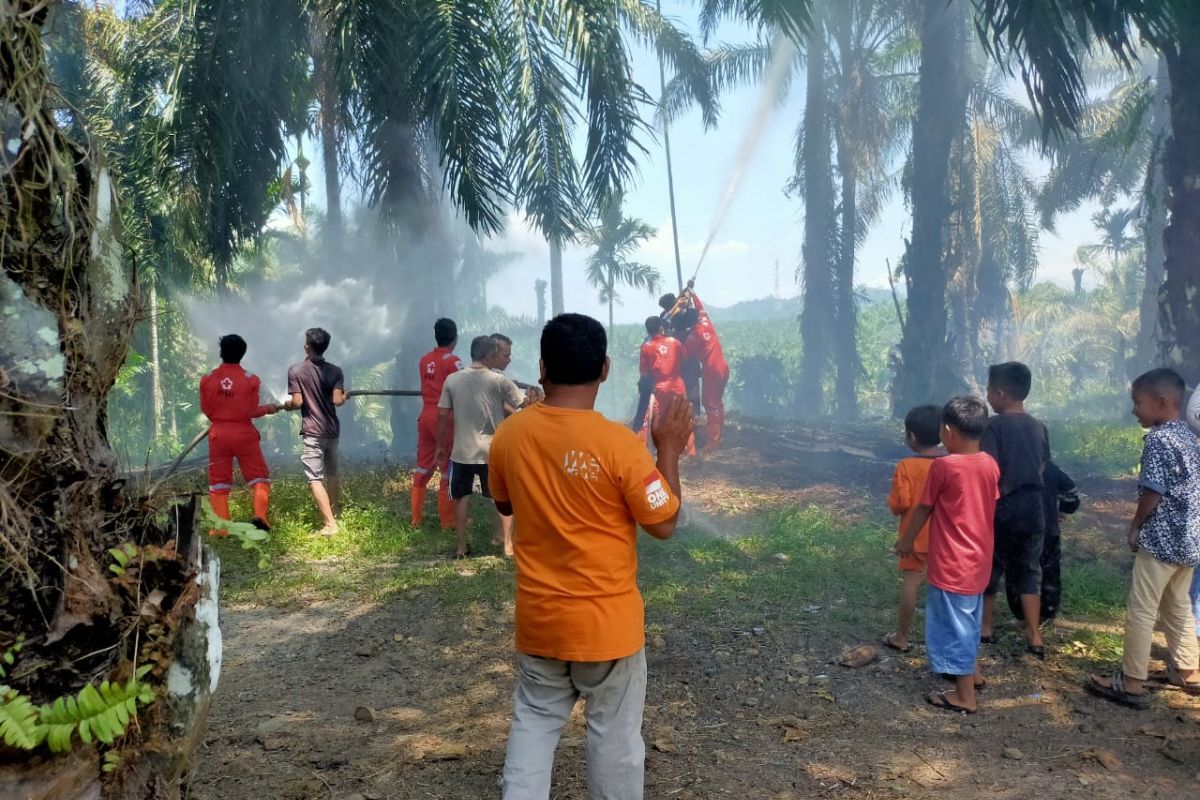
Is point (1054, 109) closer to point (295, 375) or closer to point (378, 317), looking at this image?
point (295, 375)

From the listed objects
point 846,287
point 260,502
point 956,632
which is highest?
point 846,287

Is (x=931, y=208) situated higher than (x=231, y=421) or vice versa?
(x=931, y=208)

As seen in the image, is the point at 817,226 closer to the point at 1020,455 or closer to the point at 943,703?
the point at 1020,455

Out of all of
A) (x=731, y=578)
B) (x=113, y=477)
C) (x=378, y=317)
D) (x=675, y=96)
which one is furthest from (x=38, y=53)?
(x=675, y=96)

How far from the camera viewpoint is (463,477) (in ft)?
20.9

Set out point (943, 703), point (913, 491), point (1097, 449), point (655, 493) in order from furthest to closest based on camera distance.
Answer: point (1097, 449), point (913, 491), point (943, 703), point (655, 493)

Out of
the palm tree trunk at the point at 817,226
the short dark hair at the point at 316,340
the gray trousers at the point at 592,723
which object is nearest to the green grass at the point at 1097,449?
the short dark hair at the point at 316,340

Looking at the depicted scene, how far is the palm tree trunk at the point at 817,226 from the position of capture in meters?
21.0

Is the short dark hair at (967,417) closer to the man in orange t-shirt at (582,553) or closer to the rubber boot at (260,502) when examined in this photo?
the man in orange t-shirt at (582,553)

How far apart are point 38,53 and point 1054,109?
23.1 feet

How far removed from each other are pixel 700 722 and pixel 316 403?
14.8ft

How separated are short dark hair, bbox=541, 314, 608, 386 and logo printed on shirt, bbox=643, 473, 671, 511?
0.33m

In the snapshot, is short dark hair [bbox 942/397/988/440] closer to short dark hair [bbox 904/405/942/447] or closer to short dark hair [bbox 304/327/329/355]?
short dark hair [bbox 904/405/942/447]

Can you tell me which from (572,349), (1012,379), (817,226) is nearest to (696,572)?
(1012,379)
